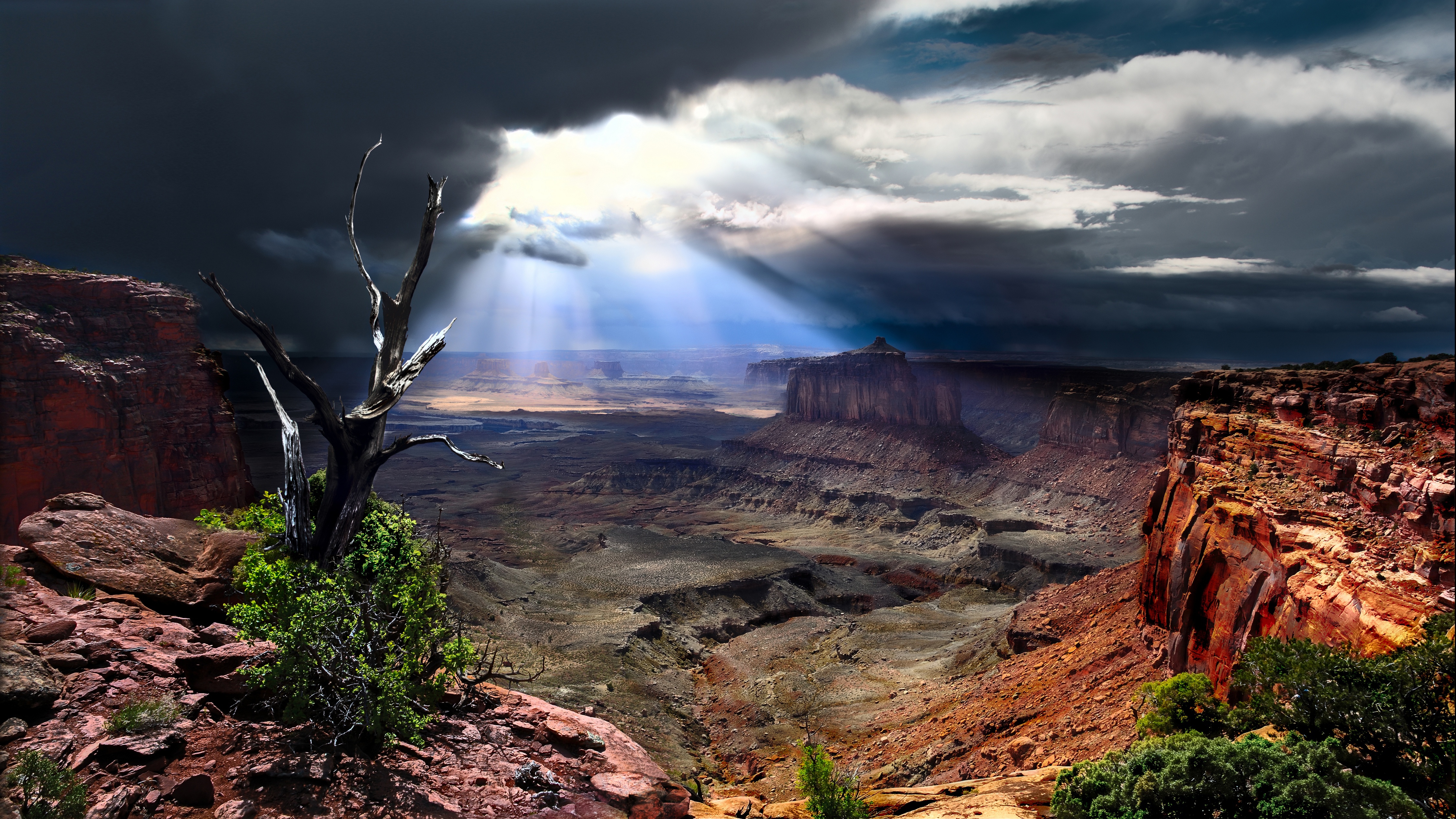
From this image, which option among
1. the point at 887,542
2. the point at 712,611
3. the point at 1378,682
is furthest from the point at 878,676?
the point at 887,542

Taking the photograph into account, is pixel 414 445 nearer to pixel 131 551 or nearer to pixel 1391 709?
pixel 131 551

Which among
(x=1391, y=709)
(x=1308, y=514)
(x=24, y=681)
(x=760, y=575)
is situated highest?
(x=1308, y=514)

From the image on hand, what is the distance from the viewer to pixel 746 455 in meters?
129

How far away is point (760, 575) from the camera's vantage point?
6028 centimetres

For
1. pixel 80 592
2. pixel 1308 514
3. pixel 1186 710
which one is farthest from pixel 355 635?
pixel 1308 514

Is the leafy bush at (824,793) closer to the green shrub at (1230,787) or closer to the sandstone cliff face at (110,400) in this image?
the green shrub at (1230,787)

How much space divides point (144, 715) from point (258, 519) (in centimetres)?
576

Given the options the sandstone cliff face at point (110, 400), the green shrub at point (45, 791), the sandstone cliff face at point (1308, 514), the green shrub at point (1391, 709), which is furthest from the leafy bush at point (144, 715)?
the sandstone cliff face at point (1308, 514)

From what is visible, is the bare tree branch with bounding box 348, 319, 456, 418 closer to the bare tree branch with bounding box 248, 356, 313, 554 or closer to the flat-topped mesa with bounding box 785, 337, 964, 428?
the bare tree branch with bounding box 248, 356, 313, 554

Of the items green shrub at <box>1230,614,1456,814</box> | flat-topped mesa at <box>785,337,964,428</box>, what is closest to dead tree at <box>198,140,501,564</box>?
green shrub at <box>1230,614,1456,814</box>

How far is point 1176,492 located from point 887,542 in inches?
2355

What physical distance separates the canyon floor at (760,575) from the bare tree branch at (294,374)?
30.7ft

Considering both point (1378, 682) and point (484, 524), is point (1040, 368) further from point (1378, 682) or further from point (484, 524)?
point (1378, 682)

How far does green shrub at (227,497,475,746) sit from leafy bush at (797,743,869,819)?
8.36m
